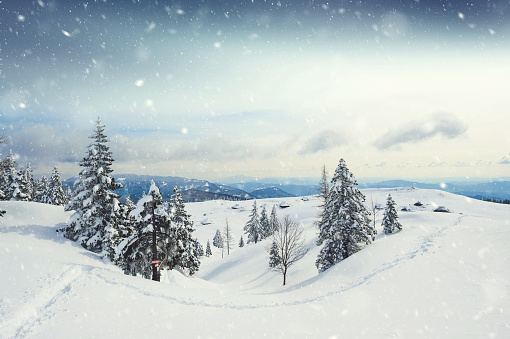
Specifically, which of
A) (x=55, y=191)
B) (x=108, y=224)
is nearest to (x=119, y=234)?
(x=108, y=224)

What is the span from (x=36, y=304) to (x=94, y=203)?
1203 cm

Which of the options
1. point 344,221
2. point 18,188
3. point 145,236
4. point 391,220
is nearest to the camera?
point 145,236

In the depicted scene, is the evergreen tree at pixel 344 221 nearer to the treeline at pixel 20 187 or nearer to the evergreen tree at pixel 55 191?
the treeline at pixel 20 187

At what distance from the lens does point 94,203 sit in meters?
21.6

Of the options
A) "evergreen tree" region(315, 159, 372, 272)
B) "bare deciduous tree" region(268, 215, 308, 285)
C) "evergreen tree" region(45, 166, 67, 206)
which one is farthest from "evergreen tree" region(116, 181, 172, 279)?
"evergreen tree" region(45, 166, 67, 206)

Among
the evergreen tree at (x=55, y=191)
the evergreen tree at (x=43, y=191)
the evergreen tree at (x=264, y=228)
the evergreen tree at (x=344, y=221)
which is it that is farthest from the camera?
the evergreen tree at (x=264, y=228)

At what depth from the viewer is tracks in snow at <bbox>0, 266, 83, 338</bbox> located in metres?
8.85

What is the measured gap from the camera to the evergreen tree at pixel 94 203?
21.2 meters

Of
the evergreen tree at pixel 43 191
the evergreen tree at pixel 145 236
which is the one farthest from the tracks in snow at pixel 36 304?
the evergreen tree at pixel 43 191

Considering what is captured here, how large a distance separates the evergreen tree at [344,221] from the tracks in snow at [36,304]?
21689 mm

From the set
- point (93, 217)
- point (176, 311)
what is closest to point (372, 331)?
point (176, 311)

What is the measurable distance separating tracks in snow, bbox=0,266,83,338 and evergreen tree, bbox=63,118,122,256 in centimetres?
696

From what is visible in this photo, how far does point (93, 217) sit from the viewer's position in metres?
21.5

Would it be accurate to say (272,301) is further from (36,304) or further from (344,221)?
(344,221)
